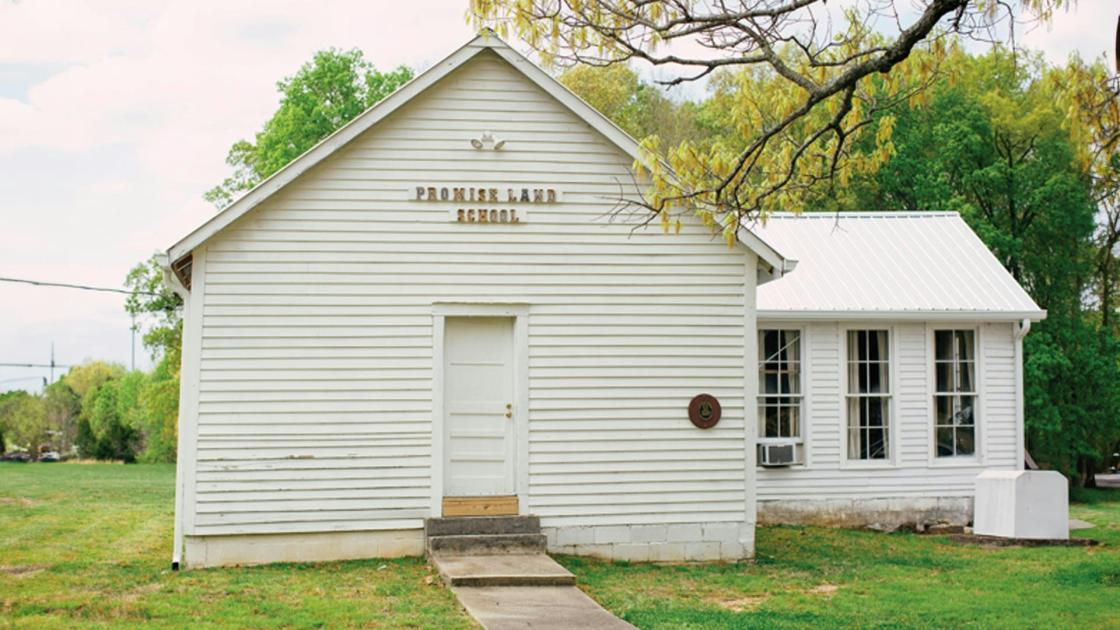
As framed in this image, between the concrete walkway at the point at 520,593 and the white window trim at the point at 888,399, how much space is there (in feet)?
22.4

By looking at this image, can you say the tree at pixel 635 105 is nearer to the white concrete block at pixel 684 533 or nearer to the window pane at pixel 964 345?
the window pane at pixel 964 345

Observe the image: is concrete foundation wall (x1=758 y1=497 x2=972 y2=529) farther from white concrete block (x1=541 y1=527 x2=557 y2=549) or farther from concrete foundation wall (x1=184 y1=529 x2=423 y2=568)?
concrete foundation wall (x1=184 y1=529 x2=423 y2=568)

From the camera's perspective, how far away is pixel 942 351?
60.8 ft

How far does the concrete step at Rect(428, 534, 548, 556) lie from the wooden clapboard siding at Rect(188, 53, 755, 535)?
628mm

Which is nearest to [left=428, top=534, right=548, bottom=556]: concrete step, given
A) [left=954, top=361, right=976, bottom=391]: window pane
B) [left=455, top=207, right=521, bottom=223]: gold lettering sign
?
[left=455, top=207, right=521, bottom=223]: gold lettering sign

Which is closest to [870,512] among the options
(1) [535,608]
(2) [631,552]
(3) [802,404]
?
(3) [802,404]

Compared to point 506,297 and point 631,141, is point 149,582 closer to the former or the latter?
point 506,297

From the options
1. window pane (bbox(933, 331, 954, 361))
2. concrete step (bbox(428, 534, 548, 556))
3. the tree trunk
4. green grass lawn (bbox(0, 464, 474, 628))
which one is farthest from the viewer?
the tree trunk

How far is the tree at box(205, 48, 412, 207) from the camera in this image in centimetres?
4034

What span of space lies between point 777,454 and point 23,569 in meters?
9.85

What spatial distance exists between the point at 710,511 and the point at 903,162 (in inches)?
713

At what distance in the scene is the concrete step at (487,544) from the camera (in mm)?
12914

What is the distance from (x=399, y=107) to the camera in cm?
1353

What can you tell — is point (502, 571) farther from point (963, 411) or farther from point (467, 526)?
point (963, 411)
